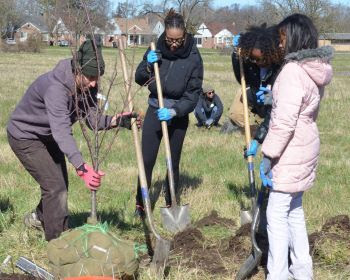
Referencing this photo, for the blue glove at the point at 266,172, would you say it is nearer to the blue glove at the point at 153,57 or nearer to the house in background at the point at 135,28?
the house in background at the point at 135,28

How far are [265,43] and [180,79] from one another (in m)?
1.46

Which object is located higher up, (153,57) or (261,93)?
(153,57)

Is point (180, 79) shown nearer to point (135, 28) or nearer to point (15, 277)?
point (135, 28)

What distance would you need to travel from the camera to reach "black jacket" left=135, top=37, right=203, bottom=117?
587cm

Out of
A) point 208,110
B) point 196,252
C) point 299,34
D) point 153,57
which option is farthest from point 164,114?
point 208,110

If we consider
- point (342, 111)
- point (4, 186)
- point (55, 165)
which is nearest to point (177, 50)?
point (55, 165)

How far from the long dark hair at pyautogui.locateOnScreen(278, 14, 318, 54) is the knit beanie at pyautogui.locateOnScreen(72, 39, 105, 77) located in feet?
4.44

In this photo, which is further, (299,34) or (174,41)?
(174,41)

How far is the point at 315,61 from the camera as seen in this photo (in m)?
3.99

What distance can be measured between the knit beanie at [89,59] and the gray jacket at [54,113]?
133 mm

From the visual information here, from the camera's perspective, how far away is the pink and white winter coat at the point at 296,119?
12.9 ft

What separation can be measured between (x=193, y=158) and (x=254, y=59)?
164 inches

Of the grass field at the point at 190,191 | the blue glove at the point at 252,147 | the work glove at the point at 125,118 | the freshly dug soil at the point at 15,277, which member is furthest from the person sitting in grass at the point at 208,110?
the freshly dug soil at the point at 15,277

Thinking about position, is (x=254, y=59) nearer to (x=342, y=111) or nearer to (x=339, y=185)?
(x=339, y=185)
